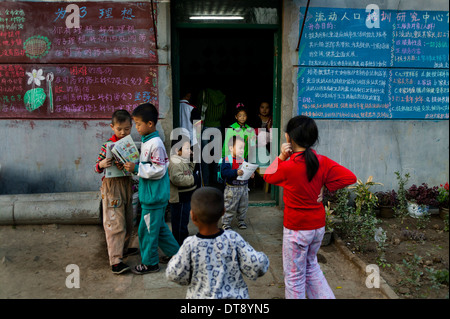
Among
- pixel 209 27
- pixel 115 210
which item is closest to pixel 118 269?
pixel 115 210

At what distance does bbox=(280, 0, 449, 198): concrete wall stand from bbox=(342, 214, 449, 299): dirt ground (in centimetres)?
76

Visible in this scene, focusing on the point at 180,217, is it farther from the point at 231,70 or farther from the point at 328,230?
the point at 231,70

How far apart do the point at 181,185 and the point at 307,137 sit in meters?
1.72

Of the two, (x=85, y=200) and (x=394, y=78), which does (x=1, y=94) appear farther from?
(x=394, y=78)

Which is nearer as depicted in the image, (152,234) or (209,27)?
(152,234)

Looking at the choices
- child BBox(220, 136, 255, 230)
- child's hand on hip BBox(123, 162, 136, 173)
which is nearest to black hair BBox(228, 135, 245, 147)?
child BBox(220, 136, 255, 230)

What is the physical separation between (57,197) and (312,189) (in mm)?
3908

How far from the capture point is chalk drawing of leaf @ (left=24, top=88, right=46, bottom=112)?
5.73 metres

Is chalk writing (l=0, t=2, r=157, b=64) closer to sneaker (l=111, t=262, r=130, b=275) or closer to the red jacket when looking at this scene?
sneaker (l=111, t=262, r=130, b=275)

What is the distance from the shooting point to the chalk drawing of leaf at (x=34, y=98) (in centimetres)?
573

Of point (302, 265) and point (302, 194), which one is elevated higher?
point (302, 194)

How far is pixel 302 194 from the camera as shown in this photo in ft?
9.92

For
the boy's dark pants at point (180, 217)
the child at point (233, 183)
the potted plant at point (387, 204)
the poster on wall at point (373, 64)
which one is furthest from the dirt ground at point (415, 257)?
the boy's dark pants at point (180, 217)

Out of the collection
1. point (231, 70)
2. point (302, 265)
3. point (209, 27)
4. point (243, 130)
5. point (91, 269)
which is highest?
point (209, 27)
